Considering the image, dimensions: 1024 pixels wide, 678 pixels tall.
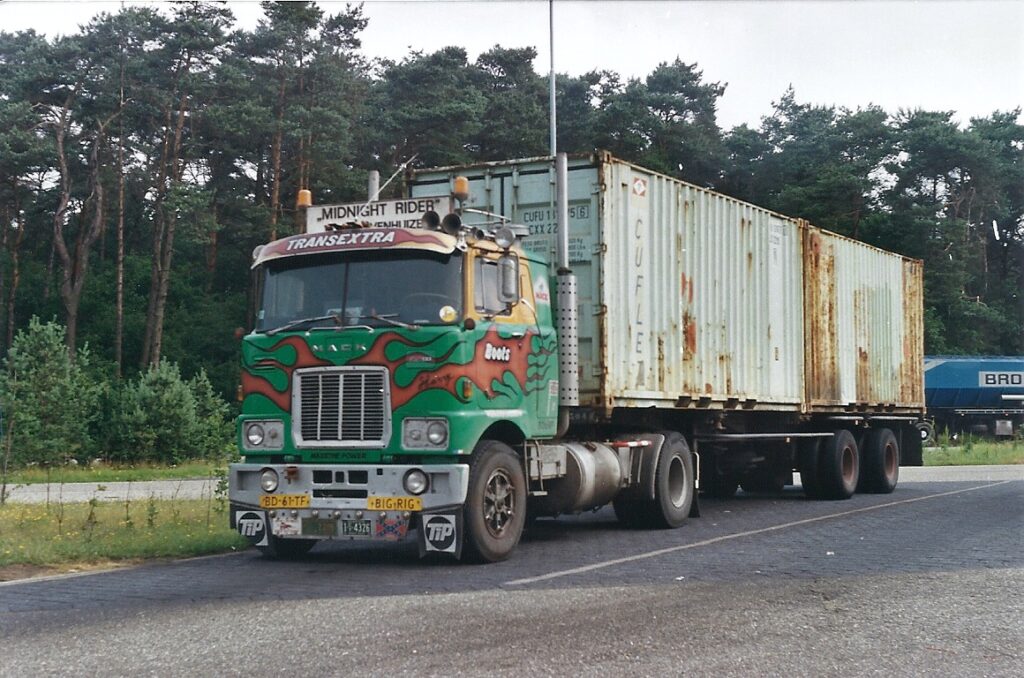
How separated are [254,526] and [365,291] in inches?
93.9

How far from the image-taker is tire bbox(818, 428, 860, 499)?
19766mm

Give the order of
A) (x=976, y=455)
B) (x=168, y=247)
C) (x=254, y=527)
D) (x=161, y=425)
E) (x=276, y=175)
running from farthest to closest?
(x=168, y=247), (x=276, y=175), (x=976, y=455), (x=161, y=425), (x=254, y=527)

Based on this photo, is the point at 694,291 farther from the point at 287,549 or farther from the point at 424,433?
the point at 287,549

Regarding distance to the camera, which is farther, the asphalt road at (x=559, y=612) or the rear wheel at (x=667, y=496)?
the rear wheel at (x=667, y=496)

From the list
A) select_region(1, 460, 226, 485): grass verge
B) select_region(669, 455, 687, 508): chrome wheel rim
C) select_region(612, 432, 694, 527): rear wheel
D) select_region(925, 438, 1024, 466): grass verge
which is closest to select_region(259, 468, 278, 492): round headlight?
select_region(612, 432, 694, 527): rear wheel

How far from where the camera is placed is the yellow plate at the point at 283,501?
1118 centimetres

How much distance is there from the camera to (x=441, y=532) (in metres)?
10.8

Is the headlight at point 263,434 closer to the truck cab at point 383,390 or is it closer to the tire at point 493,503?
the truck cab at point 383,390

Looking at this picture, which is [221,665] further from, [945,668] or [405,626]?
[945,668]

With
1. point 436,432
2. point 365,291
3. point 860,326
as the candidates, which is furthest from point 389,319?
point 860,326

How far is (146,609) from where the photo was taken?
8719 mm

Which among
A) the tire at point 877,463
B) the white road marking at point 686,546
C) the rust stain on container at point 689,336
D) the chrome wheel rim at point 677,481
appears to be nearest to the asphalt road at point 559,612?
the white road marking at point 686,546

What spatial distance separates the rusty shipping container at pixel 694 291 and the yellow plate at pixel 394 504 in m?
3.17

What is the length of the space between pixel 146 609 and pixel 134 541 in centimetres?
434
